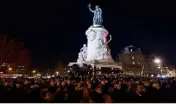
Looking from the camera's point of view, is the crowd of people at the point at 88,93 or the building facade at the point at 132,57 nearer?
the crowd of people at the point at 88,93

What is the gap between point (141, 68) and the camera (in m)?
96.6

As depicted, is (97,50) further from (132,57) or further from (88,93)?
(132,57)

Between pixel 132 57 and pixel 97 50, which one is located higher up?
pixel 132 57

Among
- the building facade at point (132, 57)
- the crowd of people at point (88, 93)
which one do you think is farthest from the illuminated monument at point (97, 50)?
the building facade at point (132, 57)

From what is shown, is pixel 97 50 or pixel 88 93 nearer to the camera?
pixel 88 93

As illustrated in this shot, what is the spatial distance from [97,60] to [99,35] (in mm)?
7409

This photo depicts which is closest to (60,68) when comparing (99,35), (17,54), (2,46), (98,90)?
(17,54)

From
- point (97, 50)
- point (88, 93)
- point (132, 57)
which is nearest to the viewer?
point (88, 93)

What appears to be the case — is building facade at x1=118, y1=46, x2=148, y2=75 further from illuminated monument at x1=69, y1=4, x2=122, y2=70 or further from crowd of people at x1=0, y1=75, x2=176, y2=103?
crowd of people at x1=0, y1=75, x2=176, y2=103

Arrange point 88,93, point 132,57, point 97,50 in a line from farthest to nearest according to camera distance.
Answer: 1. point 132,57
2. point 97,50
3. point 88,93

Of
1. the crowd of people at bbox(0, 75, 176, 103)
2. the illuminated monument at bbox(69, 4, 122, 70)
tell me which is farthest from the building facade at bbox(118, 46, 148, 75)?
the crowd of people at bbox(0, 75, 176, 103)

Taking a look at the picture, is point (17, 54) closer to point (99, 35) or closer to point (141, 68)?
point (99, 35)

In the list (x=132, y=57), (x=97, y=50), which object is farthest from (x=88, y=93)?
(x=132, y=57)

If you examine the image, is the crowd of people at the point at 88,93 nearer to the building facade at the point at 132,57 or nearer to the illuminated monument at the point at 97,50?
the illuminated monument at the point at 97,50
